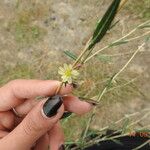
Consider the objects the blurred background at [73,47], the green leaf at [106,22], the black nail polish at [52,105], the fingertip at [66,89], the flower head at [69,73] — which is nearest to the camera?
the green leaf at [106,22]

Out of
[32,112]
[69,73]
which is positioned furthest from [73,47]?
[69,73]

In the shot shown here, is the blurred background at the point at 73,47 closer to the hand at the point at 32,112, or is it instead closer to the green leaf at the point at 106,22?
the hand at the point at 32,112

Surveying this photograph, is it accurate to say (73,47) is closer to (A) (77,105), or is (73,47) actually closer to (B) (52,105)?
(A) (77,105)

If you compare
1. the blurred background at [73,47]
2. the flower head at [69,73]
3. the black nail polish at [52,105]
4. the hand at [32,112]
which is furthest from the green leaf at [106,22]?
the blurred background at [73,47]

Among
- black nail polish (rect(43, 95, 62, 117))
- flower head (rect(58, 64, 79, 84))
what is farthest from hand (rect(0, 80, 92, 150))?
flower head (rect(58, 64, 79, 84))

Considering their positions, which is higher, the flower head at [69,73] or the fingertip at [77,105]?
the flower head at [69,73]

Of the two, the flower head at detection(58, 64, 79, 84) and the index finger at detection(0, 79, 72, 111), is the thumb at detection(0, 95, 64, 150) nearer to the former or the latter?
the index finger at detection(0, 79, 72, 111)

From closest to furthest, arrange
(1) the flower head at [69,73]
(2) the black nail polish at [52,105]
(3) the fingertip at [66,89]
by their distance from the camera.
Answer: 1. (1) the flower head at [69,73]
2. (3) the fingertip at [66,89]
3. (2) the black nail polish at [52,105]
